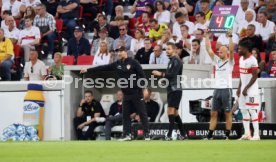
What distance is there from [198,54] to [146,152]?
9.00 meters

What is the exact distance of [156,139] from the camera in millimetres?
21875

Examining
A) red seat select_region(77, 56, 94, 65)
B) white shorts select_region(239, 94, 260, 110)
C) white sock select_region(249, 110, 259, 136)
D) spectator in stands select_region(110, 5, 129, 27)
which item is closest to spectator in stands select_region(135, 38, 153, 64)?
red seat select_region(77, 56, 94, 65)

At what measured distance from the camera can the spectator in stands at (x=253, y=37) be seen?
24047 mm

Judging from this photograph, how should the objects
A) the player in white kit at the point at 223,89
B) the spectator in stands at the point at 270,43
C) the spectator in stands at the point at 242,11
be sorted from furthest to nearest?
1. the spectator in stands at the point at 242,11
2. the spectator in stands at the point at 270,43
3. the player in white kit at the point at 223,89

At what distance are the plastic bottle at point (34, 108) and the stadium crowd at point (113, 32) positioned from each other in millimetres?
1542

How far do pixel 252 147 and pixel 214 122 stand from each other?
3.69m

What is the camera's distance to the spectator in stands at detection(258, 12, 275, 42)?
24828 mm

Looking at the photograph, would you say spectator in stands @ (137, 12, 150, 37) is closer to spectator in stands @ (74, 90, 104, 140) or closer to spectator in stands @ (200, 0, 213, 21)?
spectator in stands @ (200, 0, 213, 21)

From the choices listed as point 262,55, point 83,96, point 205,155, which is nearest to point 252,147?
point 205,155

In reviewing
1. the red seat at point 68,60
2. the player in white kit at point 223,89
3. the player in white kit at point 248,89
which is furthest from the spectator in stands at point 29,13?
the player in white kit at point 248,89

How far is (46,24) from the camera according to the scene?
28.0 meters

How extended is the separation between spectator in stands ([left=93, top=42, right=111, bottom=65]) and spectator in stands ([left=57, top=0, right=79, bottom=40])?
3636 mm

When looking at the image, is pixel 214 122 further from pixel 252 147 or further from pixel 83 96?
pixel 83 96

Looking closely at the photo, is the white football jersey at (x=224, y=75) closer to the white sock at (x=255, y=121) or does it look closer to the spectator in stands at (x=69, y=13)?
the white sock at (x=255, y=121)
